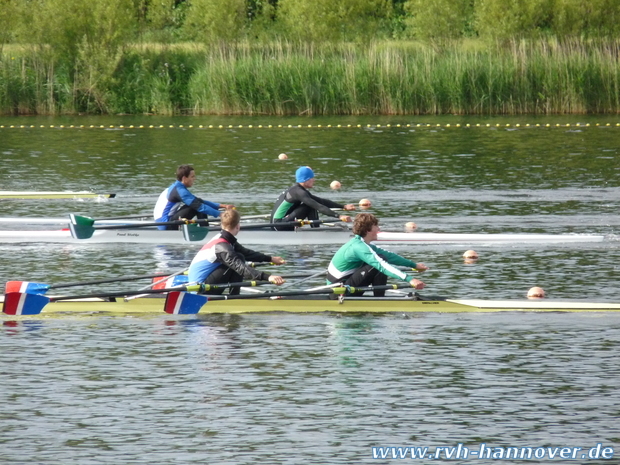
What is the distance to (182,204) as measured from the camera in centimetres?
1938

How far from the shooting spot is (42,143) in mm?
36719

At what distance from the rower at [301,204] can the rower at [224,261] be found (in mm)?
5045

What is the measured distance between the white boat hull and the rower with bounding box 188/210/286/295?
5.55 m

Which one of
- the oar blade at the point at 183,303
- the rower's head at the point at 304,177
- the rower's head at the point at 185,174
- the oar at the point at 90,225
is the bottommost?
the oar blade at the point at 183,303

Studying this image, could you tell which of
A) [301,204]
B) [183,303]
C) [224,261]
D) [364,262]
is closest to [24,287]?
[183,303]

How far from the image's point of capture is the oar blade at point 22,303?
1341 centimetres

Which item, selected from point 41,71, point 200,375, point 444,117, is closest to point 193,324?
point 200,375

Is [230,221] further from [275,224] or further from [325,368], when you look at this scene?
[275,224]

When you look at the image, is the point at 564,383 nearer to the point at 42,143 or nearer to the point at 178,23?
the point at 42,143

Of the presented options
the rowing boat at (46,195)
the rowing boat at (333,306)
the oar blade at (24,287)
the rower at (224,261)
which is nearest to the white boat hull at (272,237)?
the rowing boat at (46,195)

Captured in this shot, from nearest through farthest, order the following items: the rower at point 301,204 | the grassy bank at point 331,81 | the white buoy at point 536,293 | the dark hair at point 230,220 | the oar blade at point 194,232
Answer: the dark hair at point 230,220 → the white buoy at point 536,293 → the rower at point 301,204 → the oar blade at point 194,232 → the grassy bank at point 331,81

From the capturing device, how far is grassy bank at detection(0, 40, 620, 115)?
4088 centimetres

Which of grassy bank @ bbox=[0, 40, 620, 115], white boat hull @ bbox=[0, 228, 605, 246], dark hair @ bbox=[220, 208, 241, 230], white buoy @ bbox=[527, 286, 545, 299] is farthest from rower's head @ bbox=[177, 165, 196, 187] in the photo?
grassy bank @ bbox=[0, 40, 620, 115]

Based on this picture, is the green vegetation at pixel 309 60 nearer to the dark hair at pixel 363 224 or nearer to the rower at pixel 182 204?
the rower at pixel 182 204
